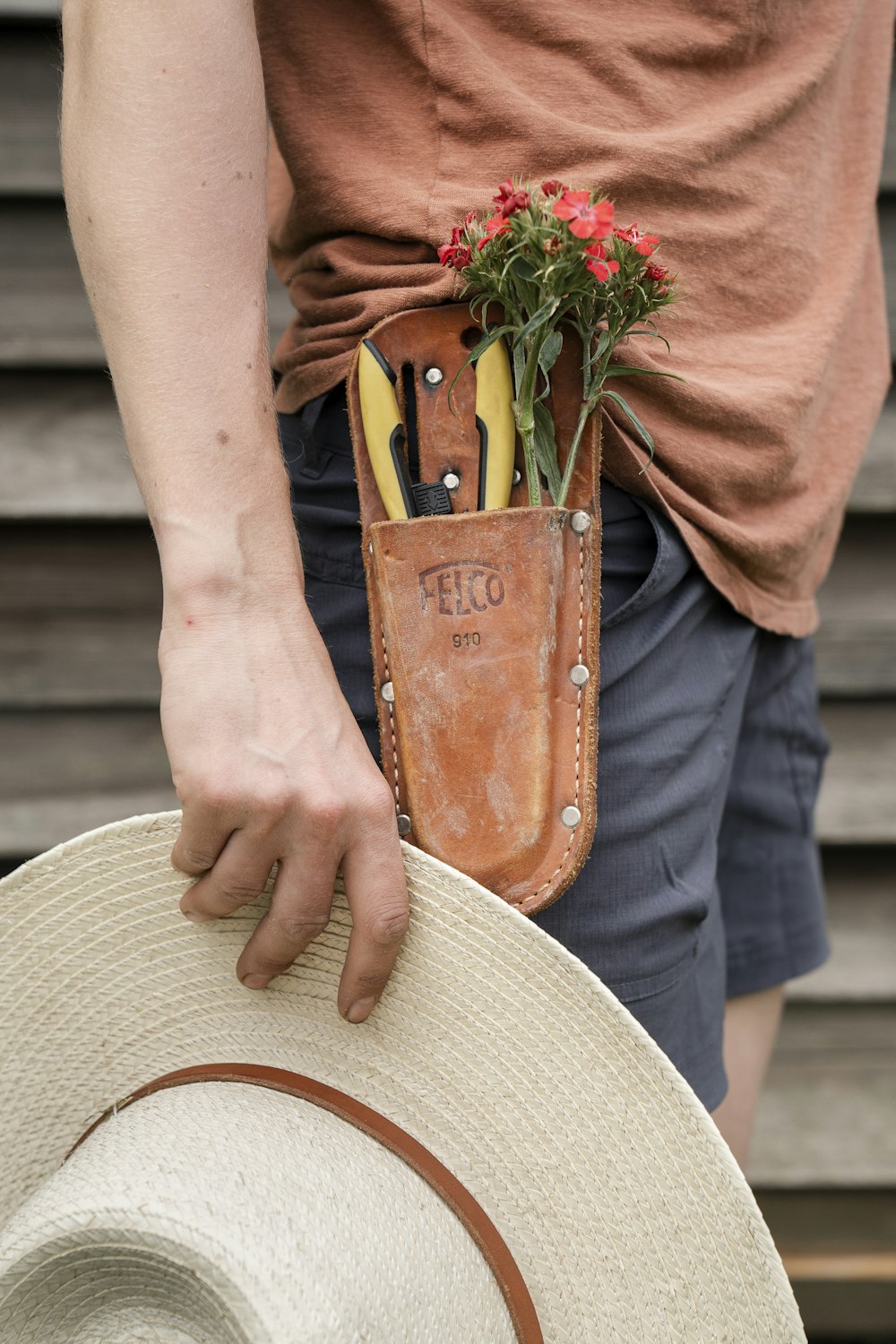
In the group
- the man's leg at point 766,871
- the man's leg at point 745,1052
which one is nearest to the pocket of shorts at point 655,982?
the man's leg at point 766,871

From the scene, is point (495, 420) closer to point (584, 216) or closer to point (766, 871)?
point (584, 216)

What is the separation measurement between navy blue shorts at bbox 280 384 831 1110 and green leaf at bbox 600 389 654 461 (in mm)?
80

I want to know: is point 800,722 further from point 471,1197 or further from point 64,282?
point 64,282

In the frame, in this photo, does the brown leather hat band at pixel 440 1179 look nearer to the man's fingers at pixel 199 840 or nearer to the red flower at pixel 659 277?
the man's fingers at pixel 199 840

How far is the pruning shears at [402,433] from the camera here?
3.07 feet

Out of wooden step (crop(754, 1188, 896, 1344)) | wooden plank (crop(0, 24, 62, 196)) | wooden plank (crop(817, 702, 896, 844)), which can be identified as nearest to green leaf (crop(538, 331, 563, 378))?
wooden plank (crop(0, 24, 62, 196))

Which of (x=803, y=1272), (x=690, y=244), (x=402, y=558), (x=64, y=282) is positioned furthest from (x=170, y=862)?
(x=803, y=1272)

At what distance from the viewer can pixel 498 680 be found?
36.0 inches

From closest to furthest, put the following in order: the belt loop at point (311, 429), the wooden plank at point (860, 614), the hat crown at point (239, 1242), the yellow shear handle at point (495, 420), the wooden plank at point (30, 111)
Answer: the hat crown at point (239, 1242) → the yellow shear handle at point (495, 420) → the belt loop at point (311, 429) → the wooden plank at point (30, 111) → the wooden plank at point (860, 614)

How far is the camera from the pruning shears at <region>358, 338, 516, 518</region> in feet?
3.07

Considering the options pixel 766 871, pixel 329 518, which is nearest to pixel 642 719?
pixel 329 518

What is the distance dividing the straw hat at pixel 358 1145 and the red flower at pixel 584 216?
493 mm

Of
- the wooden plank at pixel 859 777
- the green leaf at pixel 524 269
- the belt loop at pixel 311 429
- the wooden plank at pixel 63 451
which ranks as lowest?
the wooden plank at pixel 859 777

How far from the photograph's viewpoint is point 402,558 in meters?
0.93
